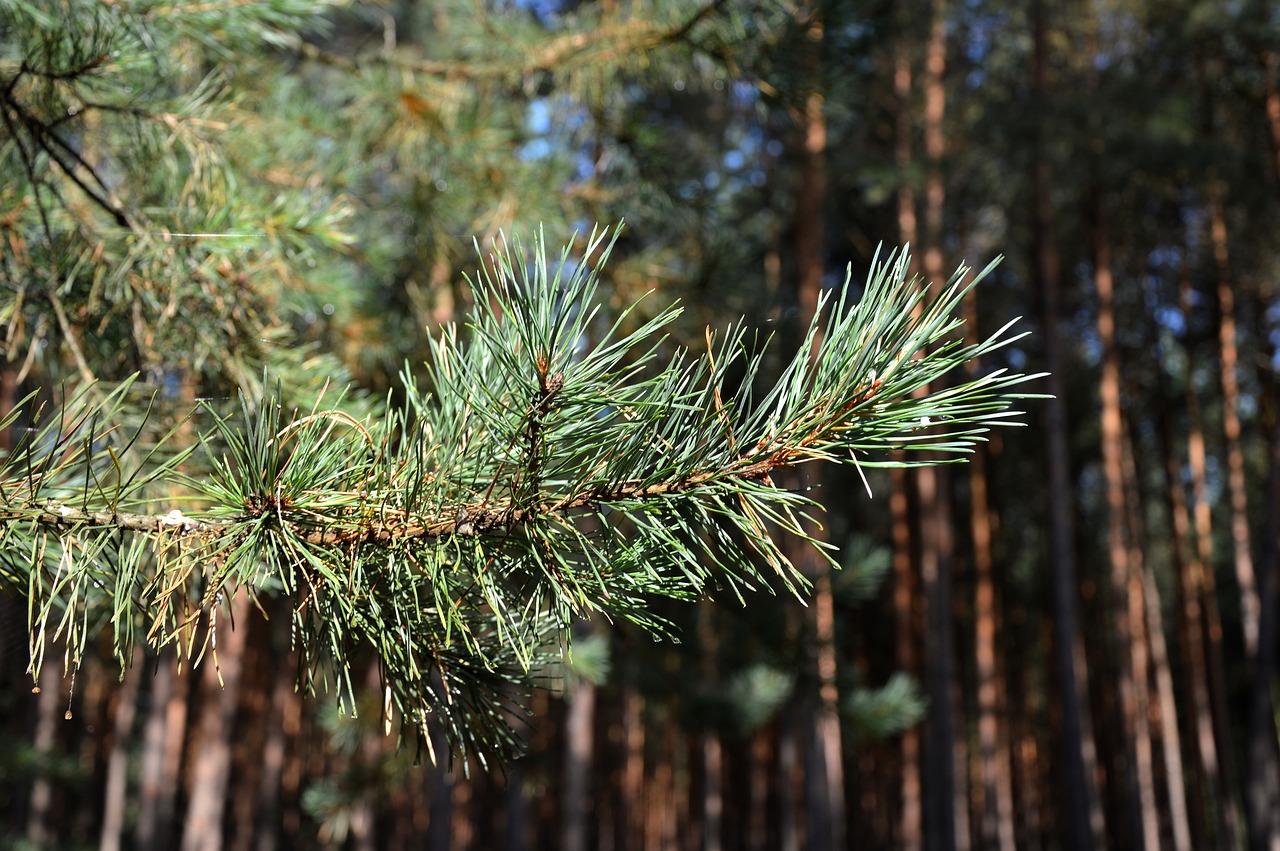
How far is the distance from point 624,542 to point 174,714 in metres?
12.4

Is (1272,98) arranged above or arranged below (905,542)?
above

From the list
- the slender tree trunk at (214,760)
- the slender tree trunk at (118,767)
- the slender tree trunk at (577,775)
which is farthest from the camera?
the slender tree trunk at (118,767)

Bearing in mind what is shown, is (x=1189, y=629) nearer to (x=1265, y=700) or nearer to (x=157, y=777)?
(x=1265, y=700)

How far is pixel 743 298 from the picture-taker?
436 cm

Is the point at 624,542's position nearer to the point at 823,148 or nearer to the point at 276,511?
the point at 276,511

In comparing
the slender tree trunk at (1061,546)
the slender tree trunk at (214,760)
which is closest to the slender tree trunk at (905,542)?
the slender tree trunk at (1061,546)

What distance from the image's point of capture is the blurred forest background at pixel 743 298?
1869 mm

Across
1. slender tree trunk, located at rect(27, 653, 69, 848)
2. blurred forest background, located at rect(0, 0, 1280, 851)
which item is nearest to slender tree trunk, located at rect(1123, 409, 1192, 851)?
blurred forest background, located at rect(0, 0, 1280, 851)

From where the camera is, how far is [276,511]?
104 cm

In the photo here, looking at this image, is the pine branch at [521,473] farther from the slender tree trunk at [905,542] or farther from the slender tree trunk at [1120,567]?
the slender tree trunk at [1120,567]

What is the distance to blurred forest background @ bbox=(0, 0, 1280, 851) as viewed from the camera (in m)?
1.87

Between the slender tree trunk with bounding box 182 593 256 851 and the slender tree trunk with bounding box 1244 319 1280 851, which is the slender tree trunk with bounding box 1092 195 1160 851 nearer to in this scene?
the slender tree trunk with bounding box 1244 319 1280 851

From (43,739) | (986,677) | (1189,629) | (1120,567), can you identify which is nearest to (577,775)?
(986,677)

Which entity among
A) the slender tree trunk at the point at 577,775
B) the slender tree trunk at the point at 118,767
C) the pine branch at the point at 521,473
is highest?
the pine branch at the point at 521,473
